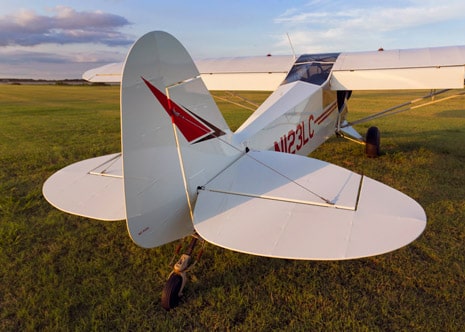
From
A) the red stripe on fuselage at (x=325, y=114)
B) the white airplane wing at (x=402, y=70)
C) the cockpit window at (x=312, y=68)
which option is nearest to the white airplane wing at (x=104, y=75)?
the cockpit window at (x=312, y=68)

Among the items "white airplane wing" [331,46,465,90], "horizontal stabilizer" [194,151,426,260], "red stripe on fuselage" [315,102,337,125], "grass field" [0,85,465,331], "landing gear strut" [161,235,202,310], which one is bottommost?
"grass field" [0,85,465,331]

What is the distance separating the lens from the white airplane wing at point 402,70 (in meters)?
5.99

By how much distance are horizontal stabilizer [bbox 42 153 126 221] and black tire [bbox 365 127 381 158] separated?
21.8 feet

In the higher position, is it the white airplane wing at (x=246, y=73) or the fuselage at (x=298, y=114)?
the white airplane wing at (x=246, y=73)

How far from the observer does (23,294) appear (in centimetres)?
338

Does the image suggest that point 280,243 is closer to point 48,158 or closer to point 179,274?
point 179,274

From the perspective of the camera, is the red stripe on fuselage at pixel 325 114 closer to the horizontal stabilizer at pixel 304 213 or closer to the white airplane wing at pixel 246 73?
the white airplane wing at pixel 246 73

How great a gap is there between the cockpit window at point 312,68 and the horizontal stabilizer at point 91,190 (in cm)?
391

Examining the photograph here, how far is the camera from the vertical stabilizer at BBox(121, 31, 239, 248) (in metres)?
2.41

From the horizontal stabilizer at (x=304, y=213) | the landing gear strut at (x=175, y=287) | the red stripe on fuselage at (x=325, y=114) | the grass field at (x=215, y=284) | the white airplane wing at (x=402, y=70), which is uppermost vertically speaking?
the white airplane wing at (x=402, y=70)

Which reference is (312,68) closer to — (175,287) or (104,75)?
(104,75)

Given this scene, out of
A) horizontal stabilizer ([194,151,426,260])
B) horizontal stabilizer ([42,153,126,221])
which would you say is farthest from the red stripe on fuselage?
horizontal stabilizer ([42,153,126,221])

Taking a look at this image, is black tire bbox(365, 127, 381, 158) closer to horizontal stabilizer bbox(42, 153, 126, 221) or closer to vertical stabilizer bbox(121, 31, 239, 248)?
vertical stabilizer bbox(121, 31, 239, 248)

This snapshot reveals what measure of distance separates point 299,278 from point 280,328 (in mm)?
784
